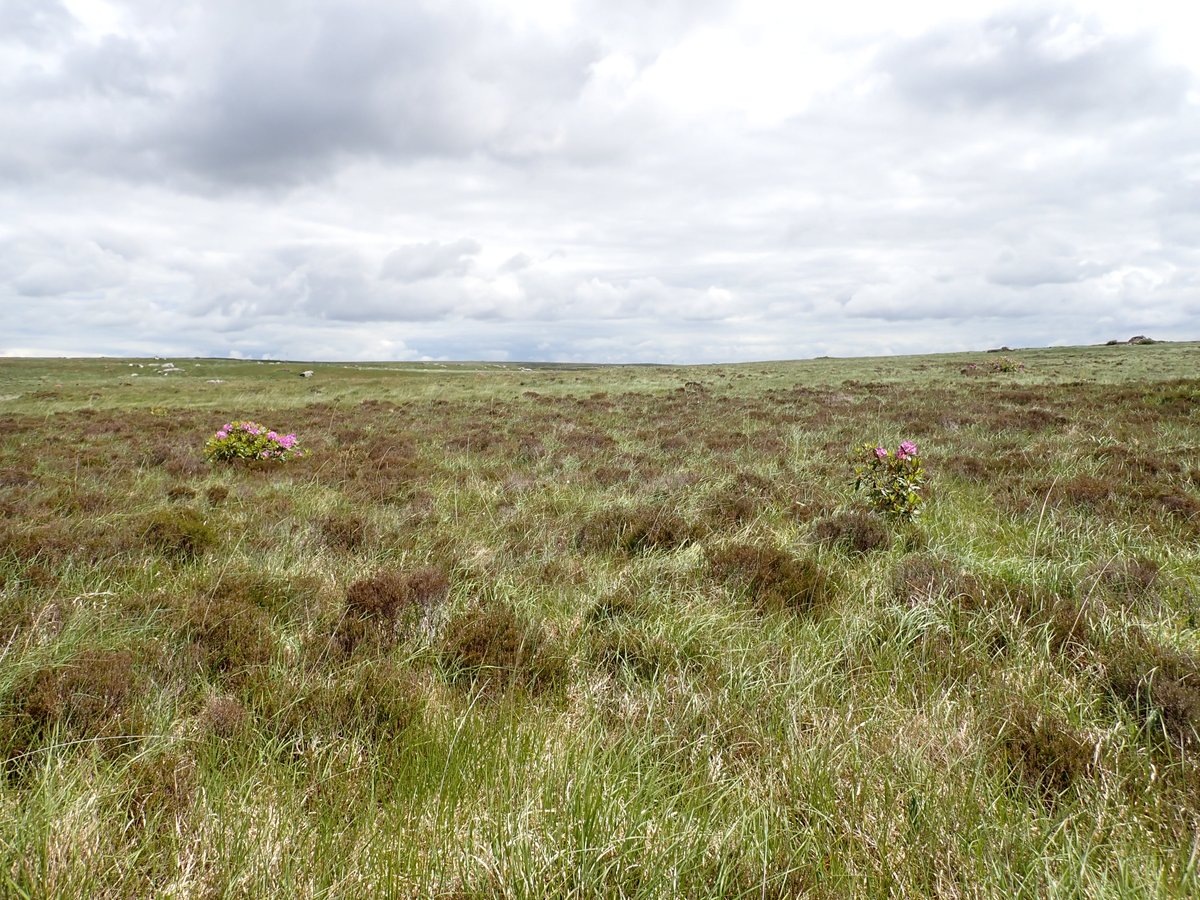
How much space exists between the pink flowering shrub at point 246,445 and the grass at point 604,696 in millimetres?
3002

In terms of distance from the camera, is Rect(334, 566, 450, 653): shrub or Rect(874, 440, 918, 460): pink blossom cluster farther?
Rect(874, 440, 918, 460): pink blossom cluster

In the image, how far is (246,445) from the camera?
10.1 meters

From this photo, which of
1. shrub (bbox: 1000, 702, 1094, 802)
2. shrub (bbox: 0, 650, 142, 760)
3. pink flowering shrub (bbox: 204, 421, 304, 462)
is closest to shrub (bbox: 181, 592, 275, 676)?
shrub (bbox: 0, 650, 142, 760)

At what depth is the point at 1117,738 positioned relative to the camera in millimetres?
2492

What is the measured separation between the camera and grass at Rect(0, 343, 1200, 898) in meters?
1.86

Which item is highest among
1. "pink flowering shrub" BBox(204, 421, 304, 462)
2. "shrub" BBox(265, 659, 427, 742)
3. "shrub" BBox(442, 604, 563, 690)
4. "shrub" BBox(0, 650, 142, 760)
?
"pink flowering shrub" BBox(204, 421, 304, 462)

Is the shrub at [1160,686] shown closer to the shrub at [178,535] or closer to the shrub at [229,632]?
the shrub at [229,632]

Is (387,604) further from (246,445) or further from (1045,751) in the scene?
(246,445)

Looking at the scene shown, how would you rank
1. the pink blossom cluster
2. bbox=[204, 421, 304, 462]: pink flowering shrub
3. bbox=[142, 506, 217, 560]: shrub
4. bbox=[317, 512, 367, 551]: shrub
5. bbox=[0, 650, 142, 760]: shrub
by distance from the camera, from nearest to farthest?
1. bbox=[0, 650, 142, 760]: shrub
2. bbox=[142, 506, 217, 560]: shrub
3. bbox=[317, 512, 367, 551]: shrub
4. the pink blossom cluster
5. bbox=[204, 421, 304, 462]: pink flowering shrub

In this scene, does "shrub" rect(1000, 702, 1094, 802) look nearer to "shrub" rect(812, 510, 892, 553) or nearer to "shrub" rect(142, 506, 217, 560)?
"shrub" rect(812, 510, 892, 553)

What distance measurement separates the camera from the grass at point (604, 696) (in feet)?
6.12

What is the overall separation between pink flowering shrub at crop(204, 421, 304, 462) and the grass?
9.85 feet

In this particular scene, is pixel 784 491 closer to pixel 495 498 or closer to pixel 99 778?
pixel 495 498

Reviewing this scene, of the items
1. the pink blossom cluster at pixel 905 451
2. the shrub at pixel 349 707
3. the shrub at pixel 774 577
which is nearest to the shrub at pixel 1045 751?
the shrub at pixel 774 577
